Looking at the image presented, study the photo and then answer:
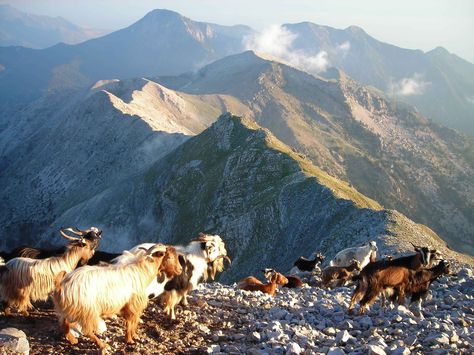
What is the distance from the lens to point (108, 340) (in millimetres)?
11070

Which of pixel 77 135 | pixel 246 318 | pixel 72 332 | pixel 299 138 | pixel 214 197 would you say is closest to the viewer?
pixel 72 332

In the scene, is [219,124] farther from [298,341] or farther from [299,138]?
[299,138]

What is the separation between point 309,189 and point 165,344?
40.1 m

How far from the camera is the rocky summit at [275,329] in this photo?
1083cm

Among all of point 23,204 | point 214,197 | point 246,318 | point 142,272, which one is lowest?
point 23,204

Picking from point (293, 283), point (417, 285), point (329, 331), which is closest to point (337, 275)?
point (293, 283)

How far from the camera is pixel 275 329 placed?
39.9ft

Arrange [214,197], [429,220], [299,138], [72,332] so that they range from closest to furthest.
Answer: [72,332], [214,197], [429,220], [299,138]

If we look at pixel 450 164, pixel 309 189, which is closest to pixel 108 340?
pixel 309 189

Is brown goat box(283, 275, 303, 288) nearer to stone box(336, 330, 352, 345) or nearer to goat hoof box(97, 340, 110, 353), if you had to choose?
stone box(336, 330, 352, 345)

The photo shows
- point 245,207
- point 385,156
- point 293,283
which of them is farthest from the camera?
point 385,156

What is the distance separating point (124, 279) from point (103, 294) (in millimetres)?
695

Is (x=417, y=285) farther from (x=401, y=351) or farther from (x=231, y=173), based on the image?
(x=231, y=173)

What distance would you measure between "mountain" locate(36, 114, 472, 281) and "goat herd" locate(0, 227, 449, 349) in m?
16.8
